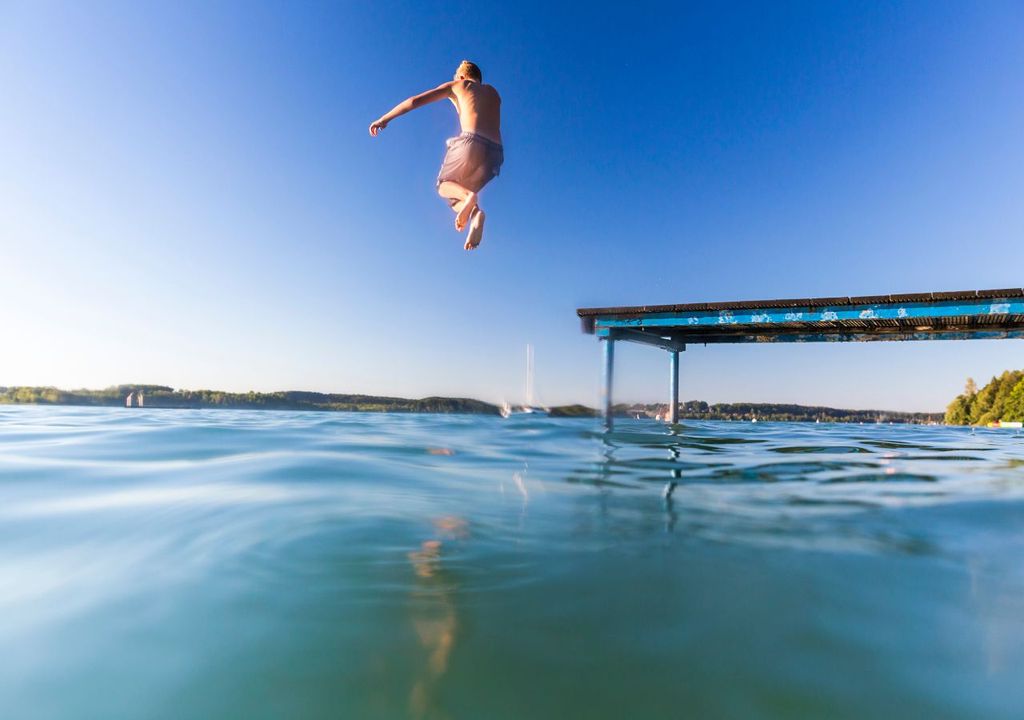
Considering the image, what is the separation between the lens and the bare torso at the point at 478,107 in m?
4.16

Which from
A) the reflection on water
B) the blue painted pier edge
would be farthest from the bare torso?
the blue painted pier edge

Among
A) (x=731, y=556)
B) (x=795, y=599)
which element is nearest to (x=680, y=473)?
(x=731, y=556)

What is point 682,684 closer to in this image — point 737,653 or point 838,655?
point 737,653

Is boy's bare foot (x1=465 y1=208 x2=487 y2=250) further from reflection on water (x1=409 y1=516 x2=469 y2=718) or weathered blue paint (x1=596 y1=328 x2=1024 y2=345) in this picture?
weathered blue paint (x1=596 y1=328 x2=1024 y2=345)

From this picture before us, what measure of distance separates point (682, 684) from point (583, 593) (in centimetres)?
51

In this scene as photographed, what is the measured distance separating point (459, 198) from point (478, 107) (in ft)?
2.82

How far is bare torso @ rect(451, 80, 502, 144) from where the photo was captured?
13.6 ft

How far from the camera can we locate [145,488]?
10.4 ft

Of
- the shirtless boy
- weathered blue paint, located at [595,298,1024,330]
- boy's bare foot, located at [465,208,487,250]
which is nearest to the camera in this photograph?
the shirtless boy

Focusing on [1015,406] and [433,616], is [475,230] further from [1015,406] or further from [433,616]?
[1015,406]

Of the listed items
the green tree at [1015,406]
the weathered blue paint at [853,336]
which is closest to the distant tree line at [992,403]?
the green tree at [1015,406]

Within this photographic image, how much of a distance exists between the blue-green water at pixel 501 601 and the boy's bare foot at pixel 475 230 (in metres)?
2.40

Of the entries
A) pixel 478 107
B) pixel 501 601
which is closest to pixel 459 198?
pixel 478 107

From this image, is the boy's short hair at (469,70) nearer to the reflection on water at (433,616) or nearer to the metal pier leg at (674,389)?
the reflection on water at (433,616)
